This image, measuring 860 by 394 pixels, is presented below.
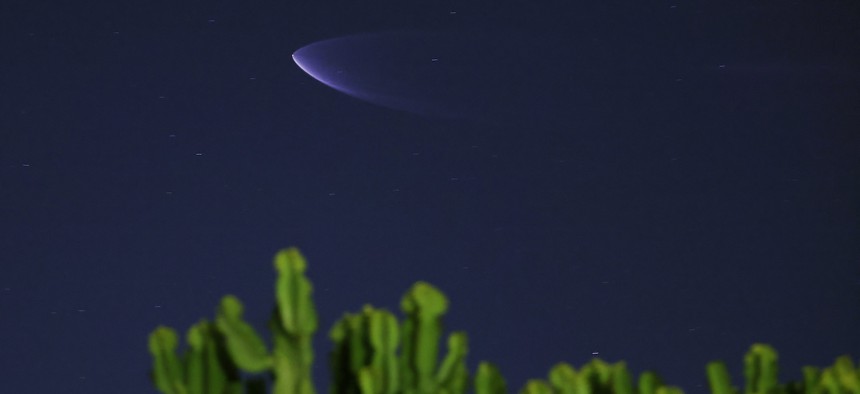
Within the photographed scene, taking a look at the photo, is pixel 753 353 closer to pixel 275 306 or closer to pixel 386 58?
→ pixel 275 306

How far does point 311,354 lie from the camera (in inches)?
40.8

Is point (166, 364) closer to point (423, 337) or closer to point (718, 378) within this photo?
point (423, 337)

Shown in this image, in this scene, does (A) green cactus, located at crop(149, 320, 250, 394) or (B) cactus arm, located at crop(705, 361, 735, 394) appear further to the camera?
(B) cactus arm, located at crop(705, 361, 735, 394)

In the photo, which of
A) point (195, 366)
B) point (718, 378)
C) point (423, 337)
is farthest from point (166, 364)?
point (718, 378)

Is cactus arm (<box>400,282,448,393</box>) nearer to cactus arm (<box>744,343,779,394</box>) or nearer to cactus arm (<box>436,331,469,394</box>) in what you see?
cactus arm (<box>436,331,469,394</box>)

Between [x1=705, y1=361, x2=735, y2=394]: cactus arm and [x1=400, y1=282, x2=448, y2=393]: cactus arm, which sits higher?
[x1=400, y1=282, x2=448, y2=393]: cactus arm

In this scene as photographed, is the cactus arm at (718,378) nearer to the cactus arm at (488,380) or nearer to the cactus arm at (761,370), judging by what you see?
the cactus arm at (761,370)

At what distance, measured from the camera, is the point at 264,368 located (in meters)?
1.02

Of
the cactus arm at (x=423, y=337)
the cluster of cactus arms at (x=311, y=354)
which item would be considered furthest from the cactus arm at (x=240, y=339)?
the cactus arm at (x=423, y=337)

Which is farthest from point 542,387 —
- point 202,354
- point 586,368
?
point 202,354

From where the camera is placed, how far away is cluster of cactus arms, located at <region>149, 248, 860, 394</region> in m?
1.01

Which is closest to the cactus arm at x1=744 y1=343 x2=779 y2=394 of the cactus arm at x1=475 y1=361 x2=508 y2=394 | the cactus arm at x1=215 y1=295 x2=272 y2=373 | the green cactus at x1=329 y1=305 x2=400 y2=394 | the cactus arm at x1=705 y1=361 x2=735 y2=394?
the cactus arm at x1=705 y1=361 x2=735 y2=394

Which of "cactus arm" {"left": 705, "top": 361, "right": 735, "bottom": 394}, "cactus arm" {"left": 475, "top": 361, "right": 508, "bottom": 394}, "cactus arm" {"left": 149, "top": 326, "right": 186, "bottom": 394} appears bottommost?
"cactus arm" {"left": 705, "top": 361, "right": 735, "bottom": 394}

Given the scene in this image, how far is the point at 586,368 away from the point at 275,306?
1.20 ft
